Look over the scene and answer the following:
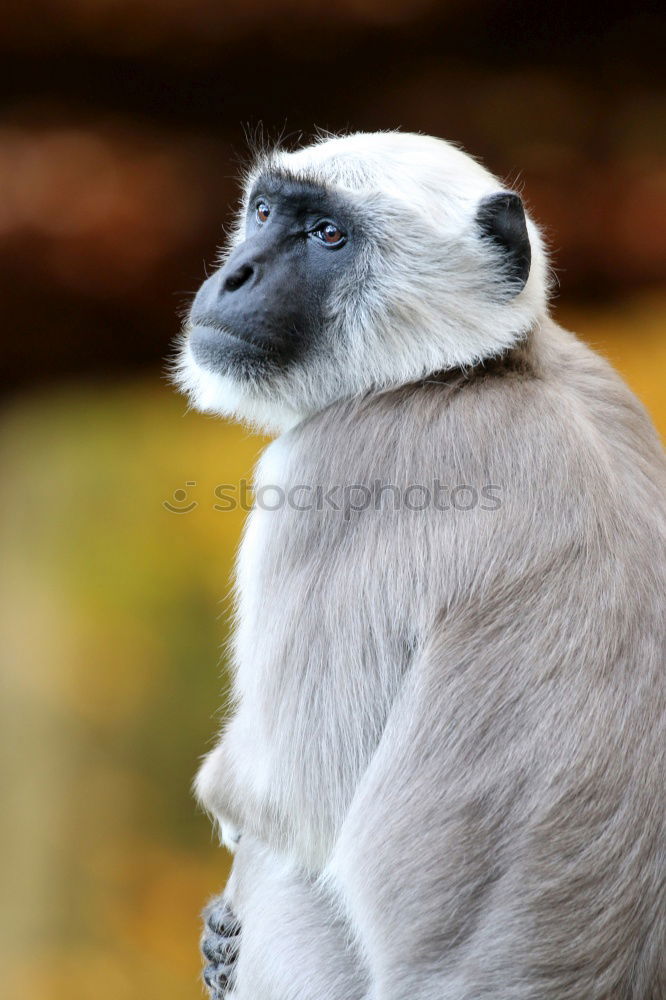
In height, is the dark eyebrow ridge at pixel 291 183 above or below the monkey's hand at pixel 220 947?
above

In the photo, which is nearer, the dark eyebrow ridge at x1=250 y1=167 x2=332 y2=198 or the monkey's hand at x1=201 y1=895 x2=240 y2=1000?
the dark eyebrow ridge at x1=250 y1=167 x2=332 y2=198

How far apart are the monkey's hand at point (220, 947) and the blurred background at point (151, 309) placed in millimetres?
2605

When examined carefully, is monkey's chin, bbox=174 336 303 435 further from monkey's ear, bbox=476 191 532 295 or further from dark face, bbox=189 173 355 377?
monkey's ear, bbox=476 191 532 295

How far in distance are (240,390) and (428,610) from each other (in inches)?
30.1

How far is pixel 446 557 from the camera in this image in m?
2.15

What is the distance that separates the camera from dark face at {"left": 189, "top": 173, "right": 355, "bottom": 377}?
8.23ft

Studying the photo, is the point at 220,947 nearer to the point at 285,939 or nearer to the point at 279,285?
the point at 285,939

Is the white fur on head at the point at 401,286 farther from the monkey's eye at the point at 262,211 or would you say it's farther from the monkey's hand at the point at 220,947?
the monkey's hand at the point at 220,947

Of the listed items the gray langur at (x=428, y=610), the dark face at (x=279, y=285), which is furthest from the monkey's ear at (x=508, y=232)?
the dark face at (x=279, y=285)

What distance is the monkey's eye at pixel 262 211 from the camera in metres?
2.73

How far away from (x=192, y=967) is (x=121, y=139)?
442cm

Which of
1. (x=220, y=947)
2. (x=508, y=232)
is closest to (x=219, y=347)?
(x=508, y=232)

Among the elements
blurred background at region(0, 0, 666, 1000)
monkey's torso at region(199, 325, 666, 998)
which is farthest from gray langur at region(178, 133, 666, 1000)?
blurred background at region(0, 0, 666, 1000)

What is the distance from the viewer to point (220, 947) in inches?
112
